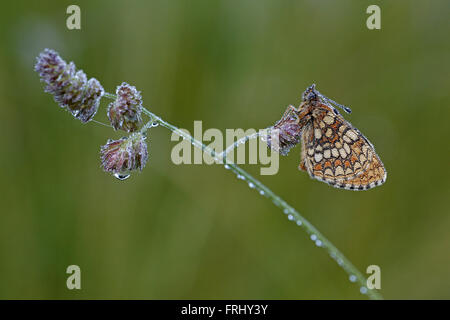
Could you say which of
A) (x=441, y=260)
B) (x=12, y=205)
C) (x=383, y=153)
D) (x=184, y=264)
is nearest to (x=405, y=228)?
(x=441, y=260)

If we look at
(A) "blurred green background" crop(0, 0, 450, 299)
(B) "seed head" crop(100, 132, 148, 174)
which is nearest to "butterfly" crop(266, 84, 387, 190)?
(B) "seed head" crop(100, 132, 148, 174)

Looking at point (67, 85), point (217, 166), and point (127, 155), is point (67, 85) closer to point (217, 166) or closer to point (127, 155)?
point (127, 155)

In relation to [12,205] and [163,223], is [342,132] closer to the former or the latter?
[163,223]

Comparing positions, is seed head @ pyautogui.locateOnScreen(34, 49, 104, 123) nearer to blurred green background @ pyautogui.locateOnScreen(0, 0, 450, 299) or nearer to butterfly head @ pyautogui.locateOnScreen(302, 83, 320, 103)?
butterfly head @ pyautogui.locateOnScreen(302, 83, 320, 103)

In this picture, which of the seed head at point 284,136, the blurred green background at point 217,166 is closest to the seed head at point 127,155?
the seed head at point 284,136

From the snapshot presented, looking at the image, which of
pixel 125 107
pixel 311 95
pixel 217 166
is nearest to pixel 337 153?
pixel 311 95

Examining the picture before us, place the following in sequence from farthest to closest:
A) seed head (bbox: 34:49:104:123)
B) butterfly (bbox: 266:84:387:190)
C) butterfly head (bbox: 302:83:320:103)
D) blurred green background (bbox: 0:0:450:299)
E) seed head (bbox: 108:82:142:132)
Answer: blurred green background (bbox: 0:0:450:299) < butterfly head (bbox: 302:83:320:103) < butterfly (bbox: 266:84:387:190) < seed head (bbox: 108:82:142:132) < seed head (bbox: 34:49:104:123)
